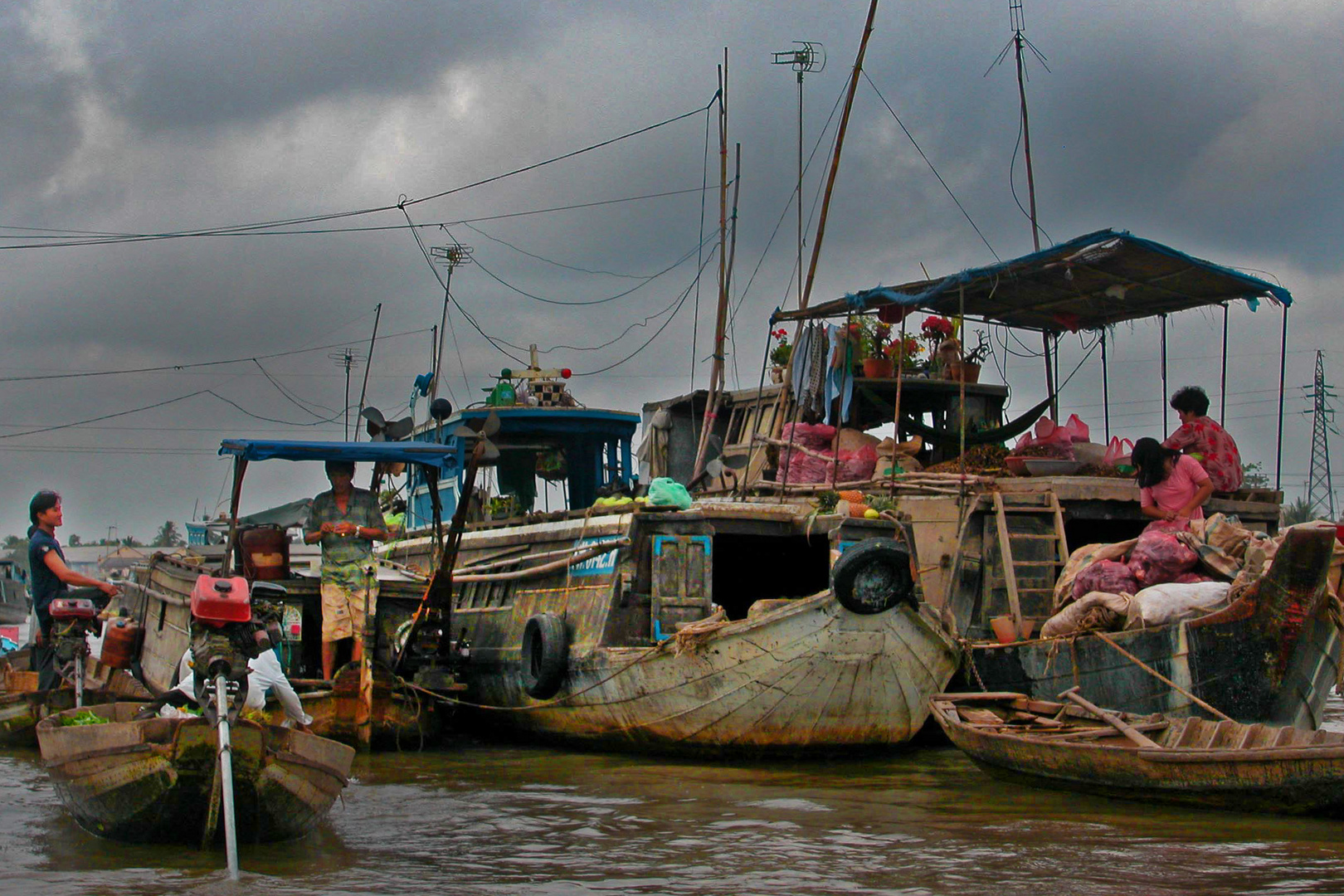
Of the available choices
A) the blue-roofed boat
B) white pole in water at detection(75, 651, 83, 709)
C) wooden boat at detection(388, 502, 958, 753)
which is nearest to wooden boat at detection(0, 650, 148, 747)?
white pole in water at detection(75, 651, 83, 709)

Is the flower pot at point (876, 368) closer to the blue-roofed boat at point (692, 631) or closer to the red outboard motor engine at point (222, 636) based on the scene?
the blue-roofed boat at point (692, 631)

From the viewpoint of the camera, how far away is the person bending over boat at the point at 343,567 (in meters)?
11.2

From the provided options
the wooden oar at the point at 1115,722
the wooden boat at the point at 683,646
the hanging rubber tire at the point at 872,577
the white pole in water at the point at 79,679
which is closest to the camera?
the wooden oar at the point at 1115,722

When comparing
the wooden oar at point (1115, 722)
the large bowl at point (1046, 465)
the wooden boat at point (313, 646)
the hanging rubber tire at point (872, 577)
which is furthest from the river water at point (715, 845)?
the large bowl at point (1046, 465)

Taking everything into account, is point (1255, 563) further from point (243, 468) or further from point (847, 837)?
point (243, 468)

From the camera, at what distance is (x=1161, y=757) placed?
7934mm

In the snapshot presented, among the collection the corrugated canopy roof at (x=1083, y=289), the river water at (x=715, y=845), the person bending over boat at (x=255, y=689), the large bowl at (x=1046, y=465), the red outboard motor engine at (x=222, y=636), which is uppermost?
the corrugated canopy roof at (x=1083, y=289)

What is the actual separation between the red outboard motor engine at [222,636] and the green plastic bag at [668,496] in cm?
474

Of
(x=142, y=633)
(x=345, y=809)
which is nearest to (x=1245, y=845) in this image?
(x=345, y=809)

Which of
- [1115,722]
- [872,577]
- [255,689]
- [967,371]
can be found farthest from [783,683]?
[967,371]

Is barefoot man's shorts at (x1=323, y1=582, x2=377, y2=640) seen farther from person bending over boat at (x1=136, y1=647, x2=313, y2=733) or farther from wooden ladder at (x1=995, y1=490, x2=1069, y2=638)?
wooden ladder at (x1=995, y1=490, x2=1069, y2=638)

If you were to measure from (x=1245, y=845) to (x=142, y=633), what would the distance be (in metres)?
9.16

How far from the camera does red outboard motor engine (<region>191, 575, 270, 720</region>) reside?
22.3 feet

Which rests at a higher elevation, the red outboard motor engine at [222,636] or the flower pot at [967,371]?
the flower pot at [967,371]
